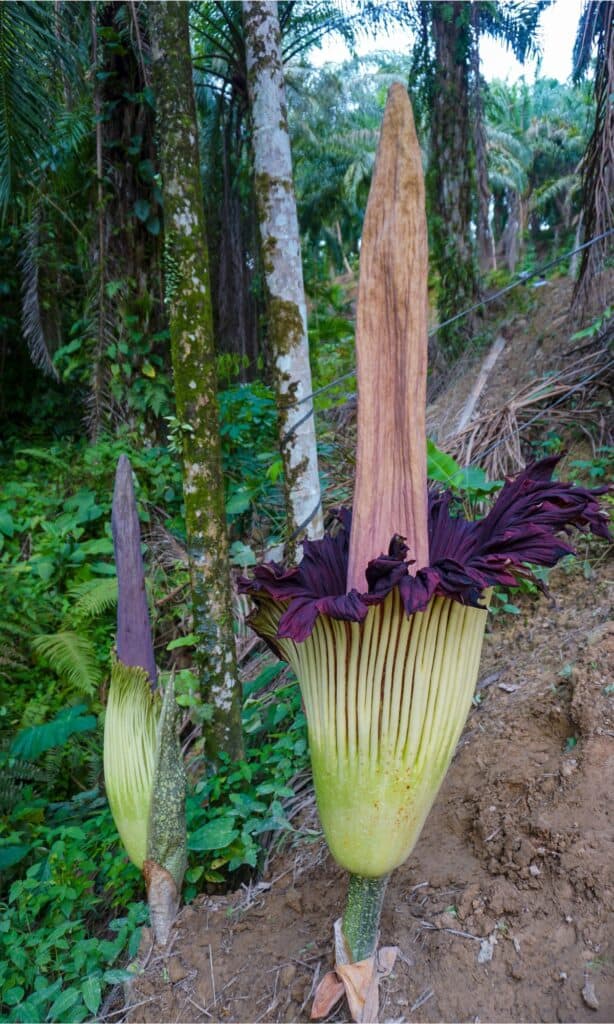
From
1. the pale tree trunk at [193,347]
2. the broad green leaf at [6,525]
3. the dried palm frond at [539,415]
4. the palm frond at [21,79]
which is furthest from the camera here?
the broad green leaf at [6,525]

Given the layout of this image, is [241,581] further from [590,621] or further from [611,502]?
[611,502]

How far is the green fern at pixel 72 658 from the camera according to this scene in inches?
147

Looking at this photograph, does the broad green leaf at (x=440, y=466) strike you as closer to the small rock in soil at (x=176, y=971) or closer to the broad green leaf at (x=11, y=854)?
the small rock in soil at (x=176, y=971)

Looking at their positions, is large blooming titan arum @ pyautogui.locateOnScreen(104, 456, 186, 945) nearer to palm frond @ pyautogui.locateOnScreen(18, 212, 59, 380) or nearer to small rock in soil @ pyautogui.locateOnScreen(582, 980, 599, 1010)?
small rock in soil @ pyautogui.locateOnScreen(582, 980, 599, 1010)

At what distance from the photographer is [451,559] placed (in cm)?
96

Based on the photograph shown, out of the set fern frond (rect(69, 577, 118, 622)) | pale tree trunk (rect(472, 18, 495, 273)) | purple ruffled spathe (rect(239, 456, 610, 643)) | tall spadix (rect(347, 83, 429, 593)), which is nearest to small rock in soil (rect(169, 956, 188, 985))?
purple ruffled spathe (rect(239, 456, 610, 643))

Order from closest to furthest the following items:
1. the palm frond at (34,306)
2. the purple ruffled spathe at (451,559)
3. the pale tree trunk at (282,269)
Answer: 1. the purple ruffled spathe at (451,559)
2. the pale tree trunk at (282,269)
3. the palm frond at (34,306)

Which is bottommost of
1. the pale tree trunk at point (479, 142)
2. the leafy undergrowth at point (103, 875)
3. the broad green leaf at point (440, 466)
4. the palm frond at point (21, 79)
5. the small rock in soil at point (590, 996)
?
the leafy undergrowth at point (103, 875)

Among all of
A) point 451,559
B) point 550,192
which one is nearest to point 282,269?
point 451,559

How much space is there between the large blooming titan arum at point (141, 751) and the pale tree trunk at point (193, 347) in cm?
40

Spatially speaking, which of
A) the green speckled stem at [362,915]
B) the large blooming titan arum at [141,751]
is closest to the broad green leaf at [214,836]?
the large blooming titan arum at [141,751]

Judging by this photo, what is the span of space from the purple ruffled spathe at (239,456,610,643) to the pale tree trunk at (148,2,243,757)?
0.86 metres

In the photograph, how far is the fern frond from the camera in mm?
4141

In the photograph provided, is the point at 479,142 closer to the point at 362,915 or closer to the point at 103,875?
the point at 103,875
